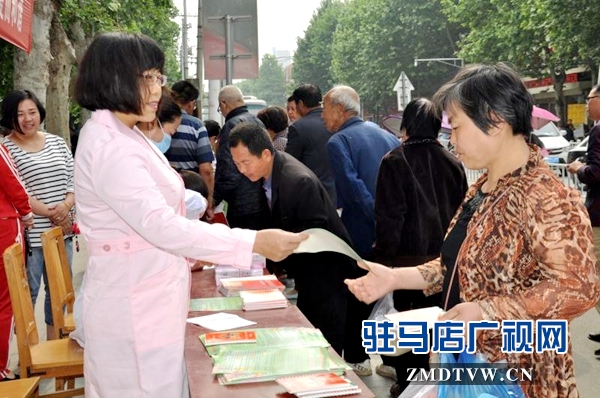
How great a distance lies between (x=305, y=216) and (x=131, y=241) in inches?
67.6

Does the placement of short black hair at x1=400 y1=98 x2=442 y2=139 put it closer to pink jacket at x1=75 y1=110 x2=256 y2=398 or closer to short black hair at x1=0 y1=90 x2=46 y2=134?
pink jacket at x1=75 y1=110 x2=256 y2=398

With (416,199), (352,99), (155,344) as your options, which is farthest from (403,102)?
(155,344)

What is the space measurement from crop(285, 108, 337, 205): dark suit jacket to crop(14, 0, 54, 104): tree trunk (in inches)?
134

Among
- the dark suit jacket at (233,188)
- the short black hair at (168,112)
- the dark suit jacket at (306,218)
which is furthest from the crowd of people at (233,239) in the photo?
the dark suit jacket at (233,188)

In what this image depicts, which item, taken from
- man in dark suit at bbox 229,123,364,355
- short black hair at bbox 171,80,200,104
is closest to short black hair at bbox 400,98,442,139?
man in dark suit at bbox 229,123,364,355

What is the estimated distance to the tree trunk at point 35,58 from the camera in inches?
335

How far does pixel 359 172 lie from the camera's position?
17.4 ft

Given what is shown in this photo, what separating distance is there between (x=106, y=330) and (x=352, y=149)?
10.4 feet

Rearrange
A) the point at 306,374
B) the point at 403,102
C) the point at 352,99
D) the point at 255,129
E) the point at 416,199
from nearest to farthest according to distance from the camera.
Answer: the point at 306,374
the point at 255,129
the point at 416,199
the point at 352,99
the point at 403,102

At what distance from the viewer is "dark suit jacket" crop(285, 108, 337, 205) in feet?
22.6

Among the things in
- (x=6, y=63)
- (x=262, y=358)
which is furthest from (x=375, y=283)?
(x=6, y=63)

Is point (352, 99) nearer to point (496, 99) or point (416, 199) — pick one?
point (416, 199)

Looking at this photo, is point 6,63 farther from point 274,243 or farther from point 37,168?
point 274,243

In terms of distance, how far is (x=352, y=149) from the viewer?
17.3ft
